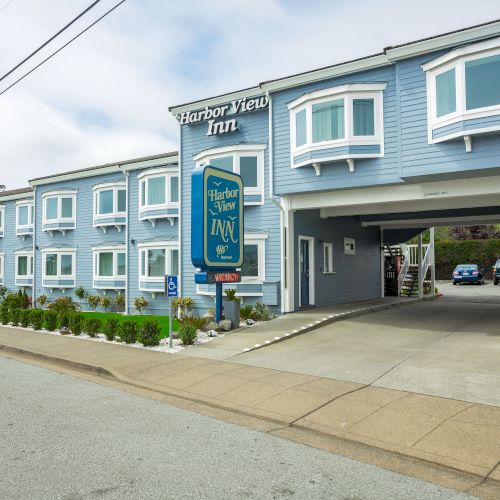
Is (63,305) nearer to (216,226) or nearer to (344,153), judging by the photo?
(216,226)

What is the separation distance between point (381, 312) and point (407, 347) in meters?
6.60

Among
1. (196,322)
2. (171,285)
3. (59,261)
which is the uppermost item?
(59,261)

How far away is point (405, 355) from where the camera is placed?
980 cm

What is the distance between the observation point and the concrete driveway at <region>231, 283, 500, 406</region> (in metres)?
7.70

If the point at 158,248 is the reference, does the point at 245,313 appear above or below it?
below

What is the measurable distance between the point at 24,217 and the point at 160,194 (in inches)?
474

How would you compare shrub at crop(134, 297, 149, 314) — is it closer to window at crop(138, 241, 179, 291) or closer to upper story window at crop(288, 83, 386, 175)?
window at crop(138, 241, 179, 291)

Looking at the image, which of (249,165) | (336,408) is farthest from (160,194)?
(336,408)

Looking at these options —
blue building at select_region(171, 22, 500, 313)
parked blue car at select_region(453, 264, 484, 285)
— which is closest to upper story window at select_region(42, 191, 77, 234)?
blue building at select_region(171, 22, 500, 313)

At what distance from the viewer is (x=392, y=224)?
21938 millimetres

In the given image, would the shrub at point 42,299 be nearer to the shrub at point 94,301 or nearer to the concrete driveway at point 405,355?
the shrub at point 94,301

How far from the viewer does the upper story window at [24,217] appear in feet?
89.2

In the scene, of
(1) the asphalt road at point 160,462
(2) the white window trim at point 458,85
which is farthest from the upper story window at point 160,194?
(1) the asphalt road at point 160,462

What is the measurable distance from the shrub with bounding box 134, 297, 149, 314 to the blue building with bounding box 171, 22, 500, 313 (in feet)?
8.64
